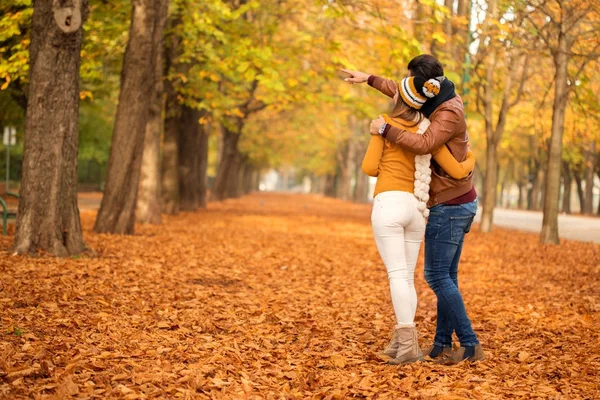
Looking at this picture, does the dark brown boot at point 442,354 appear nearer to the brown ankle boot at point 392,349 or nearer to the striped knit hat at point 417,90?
the brown ankle boot at point 392,349

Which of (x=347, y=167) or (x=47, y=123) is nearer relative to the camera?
(x=47, y=123)

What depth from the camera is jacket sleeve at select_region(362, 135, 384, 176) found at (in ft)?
18.5

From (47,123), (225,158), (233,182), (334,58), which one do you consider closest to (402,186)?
(47,123)

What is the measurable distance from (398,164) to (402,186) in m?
0.16

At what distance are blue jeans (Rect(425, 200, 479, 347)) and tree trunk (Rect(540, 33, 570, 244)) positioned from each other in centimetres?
1278

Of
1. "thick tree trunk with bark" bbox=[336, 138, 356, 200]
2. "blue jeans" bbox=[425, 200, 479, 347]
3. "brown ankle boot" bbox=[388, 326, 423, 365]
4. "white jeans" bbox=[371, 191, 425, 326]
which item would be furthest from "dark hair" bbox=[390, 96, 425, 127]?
"thick tree trunk with bark" bbox=[336, 138, 356, 200]

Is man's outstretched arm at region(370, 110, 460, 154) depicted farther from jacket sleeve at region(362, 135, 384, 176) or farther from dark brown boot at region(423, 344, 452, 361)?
dark brown boot at region(423, 344, 452, 361)

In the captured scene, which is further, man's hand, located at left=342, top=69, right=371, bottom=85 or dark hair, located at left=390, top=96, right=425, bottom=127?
man's hand, located at left=342, top=69, right=371, bottom=85

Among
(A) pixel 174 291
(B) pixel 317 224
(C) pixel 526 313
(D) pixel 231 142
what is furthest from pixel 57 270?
(D) pixel 231 142

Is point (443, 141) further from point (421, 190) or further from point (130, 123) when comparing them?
point (130, 123)

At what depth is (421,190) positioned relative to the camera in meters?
5.65

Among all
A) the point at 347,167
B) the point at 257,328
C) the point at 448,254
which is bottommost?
the point at 257,328

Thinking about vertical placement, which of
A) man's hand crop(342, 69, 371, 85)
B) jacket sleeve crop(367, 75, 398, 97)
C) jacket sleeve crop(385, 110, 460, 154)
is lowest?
jacket sleeve crop(385, 110, 460, 154)

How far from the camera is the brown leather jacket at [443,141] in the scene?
5469 mm
